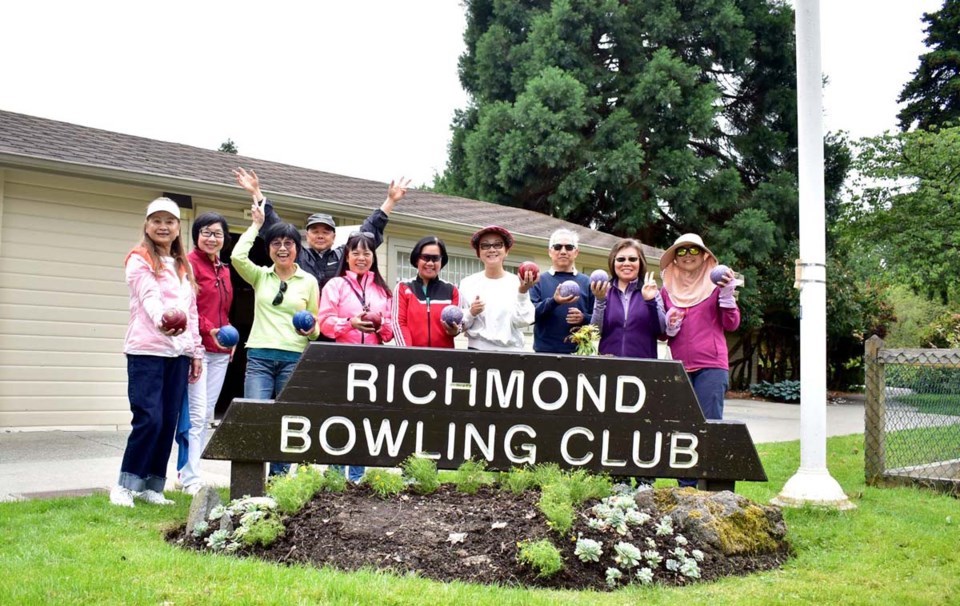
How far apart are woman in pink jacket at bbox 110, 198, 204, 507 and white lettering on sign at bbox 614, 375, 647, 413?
2539 mm

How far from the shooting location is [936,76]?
108 ft

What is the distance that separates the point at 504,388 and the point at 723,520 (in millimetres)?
1323

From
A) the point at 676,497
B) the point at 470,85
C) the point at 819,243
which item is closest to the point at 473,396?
the point at 676,497

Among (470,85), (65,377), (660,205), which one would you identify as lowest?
(65,377)

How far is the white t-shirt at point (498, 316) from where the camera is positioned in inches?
207

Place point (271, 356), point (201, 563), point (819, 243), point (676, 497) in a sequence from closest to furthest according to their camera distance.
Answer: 1. point (201, 563)
2. point (676, 497)
3. point (271, 356)
4. point (819, 243)

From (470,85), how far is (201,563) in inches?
1058

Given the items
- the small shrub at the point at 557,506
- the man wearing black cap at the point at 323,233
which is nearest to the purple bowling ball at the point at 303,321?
the man wearing black cap at the point at 323,233

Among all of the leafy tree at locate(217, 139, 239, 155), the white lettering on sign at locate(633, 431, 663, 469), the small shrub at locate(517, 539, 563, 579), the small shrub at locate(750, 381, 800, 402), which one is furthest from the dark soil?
the leafy tree at locate(217, 139, 239, 155)

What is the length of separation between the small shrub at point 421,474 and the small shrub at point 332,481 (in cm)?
36

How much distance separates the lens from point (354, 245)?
5305 millimetres

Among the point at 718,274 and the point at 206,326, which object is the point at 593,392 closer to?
the point at 718,274

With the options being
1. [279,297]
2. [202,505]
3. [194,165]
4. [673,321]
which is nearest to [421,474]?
[202,505]

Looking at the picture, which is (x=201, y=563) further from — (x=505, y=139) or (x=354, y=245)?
(x=505, y=139)
